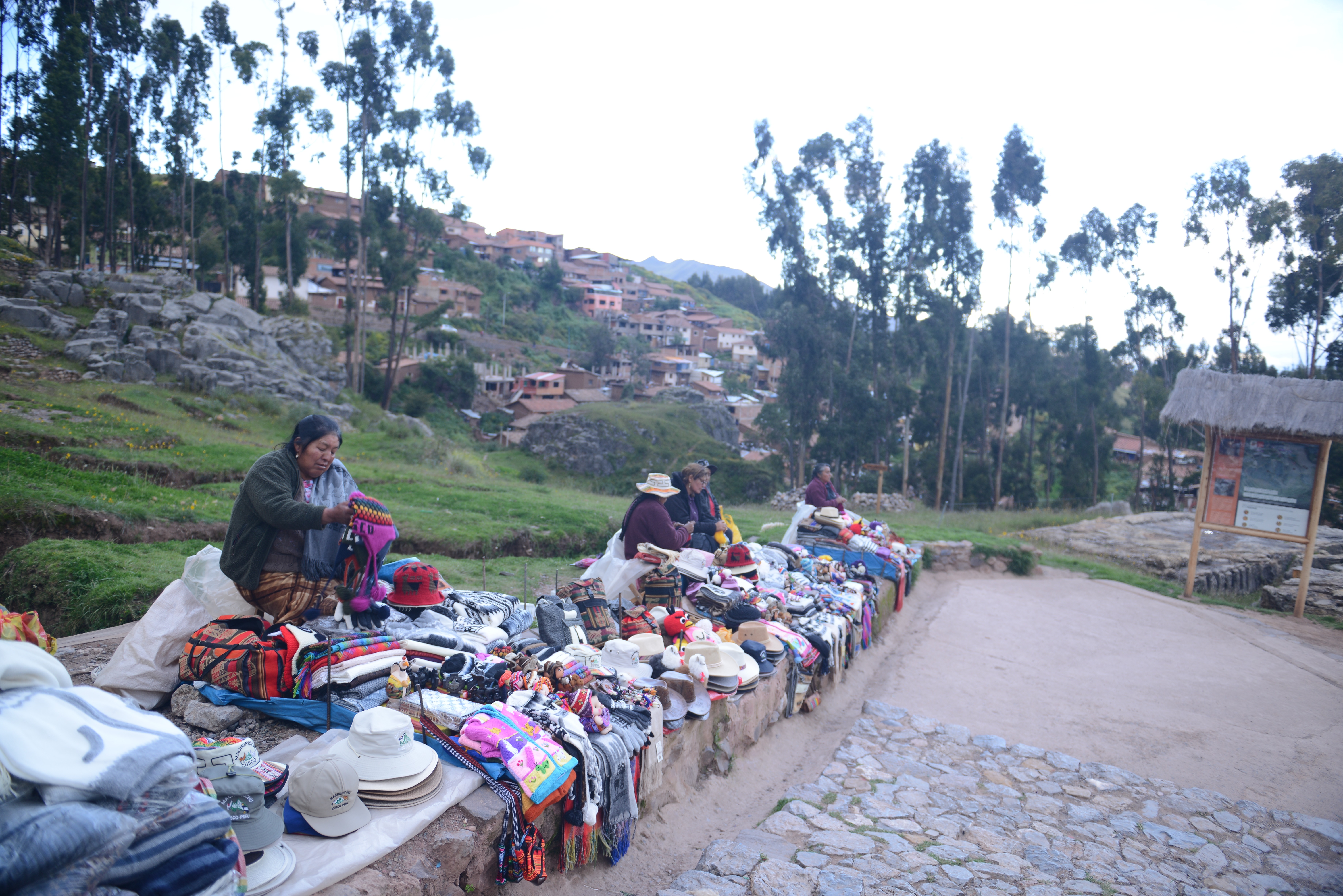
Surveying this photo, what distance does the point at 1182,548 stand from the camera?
14477mm

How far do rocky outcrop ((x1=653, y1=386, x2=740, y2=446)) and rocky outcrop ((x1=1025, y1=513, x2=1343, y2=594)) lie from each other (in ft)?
60.2

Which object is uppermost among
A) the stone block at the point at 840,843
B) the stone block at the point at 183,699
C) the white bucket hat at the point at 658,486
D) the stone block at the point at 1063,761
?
the white bucket hat at the point at 658,486

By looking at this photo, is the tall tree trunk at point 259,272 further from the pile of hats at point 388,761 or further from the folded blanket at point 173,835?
the folded blanket at point 173,835

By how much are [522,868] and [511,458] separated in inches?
1017

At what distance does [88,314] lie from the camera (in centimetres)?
2022

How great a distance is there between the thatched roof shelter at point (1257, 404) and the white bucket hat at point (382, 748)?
36.0 feet

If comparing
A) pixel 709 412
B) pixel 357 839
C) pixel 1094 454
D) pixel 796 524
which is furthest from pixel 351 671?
pixel 1094 454

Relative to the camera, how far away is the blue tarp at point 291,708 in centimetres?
341

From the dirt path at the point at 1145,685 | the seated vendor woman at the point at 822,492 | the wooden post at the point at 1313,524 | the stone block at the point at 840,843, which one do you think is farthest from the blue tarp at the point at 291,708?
the wooden post at the point at 1313,524

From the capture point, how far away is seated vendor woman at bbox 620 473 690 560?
6.08 m

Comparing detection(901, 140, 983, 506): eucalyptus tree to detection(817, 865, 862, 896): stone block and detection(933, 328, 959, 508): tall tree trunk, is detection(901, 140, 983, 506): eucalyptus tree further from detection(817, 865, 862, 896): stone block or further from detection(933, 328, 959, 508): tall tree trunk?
detection(817, 865, 862, 896): stone block

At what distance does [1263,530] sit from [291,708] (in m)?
12.0

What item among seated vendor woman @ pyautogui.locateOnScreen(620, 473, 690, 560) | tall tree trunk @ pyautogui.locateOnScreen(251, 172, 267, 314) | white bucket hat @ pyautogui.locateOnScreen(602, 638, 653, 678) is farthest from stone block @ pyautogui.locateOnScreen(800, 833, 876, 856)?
tall tree trunk @ pyautogui.locateOnScreen(251, 172, 267, 314)

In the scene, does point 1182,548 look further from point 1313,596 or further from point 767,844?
point 767,844
